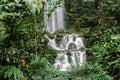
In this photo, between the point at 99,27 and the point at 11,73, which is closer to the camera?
the point at 11,73

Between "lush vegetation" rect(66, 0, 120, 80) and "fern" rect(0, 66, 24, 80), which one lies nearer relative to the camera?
"fern" rect(0, 66, 24, 80)

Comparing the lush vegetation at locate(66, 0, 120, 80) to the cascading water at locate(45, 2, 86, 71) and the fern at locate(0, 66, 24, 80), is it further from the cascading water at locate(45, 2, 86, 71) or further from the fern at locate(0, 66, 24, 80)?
the fern at locate(0, 66, 24, 80)

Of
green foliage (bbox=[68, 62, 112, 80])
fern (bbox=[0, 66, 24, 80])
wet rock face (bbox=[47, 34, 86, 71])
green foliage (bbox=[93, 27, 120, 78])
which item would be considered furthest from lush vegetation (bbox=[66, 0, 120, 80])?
fern (bbox=[0, 66, 24, 80])

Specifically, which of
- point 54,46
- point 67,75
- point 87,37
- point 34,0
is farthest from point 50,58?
point 34,0

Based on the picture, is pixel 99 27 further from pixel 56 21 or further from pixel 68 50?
pixel 56 21

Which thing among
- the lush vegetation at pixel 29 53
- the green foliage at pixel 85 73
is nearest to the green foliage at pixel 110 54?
the lush vegetation at pixel 29 53

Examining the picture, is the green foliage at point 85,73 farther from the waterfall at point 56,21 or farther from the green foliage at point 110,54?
the waterfall at point 56,21

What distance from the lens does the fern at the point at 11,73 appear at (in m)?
5.22

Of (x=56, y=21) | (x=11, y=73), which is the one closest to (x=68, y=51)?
(x=56, y=21)

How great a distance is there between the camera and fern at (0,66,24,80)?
5.22 metres

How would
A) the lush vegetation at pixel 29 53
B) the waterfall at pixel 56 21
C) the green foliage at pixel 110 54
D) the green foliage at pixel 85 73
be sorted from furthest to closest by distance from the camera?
the waterfall at pixel 56 21, the green foliage at pixel 110 54, the green foliage at pixel 85 73, the lush vegetation at pixel 29 53

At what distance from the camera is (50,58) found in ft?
31.0

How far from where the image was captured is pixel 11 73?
524 cm

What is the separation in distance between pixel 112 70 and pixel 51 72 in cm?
313
